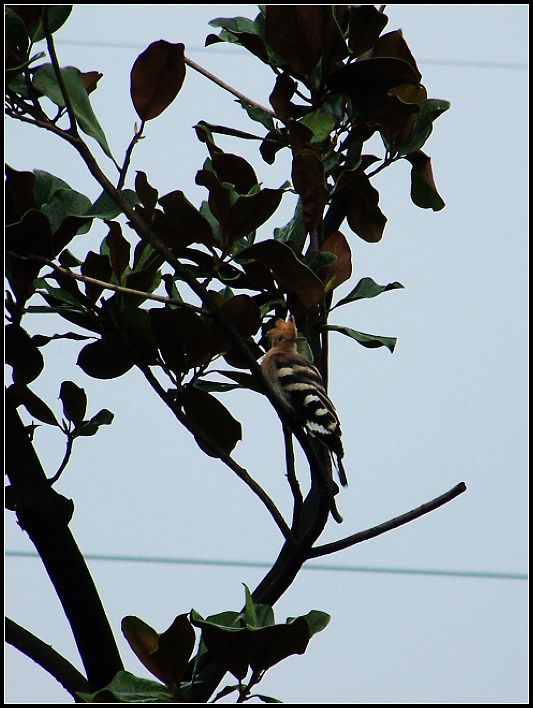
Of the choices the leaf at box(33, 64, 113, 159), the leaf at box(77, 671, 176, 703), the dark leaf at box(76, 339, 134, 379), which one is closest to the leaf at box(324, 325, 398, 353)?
the dark leaf at box(76, 339, 134, 379)

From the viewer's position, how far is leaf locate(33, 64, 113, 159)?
107cm

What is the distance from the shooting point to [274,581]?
1073 mm

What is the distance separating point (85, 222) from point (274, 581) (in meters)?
0.53

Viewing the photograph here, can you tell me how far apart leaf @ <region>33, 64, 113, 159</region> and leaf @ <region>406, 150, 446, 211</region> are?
1.56 ft

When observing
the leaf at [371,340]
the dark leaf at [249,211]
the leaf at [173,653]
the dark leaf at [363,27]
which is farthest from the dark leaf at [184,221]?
the leaf at [173,653]

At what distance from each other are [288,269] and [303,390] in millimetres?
515

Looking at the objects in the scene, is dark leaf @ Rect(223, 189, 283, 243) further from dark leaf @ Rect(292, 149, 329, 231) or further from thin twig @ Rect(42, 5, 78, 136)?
thin twig @ Rect(42, 5, 78, 136)

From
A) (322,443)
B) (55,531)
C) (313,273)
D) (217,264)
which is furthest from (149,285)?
(322,443)

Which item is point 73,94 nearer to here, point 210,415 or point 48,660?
point 210,415

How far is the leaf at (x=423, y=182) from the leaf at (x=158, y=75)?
1.23 feet

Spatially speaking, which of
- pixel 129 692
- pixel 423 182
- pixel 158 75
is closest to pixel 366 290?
pixel 423 182

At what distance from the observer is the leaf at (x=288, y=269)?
3.37 feet

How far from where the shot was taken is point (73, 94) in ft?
3.56

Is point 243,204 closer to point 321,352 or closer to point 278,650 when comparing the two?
point 321,352
